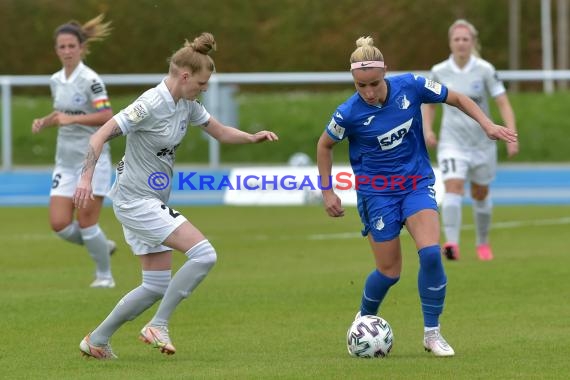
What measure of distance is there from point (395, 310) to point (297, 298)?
1.13 meters

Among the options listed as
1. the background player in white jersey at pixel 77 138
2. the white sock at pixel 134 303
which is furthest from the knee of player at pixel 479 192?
the white sock at pixel 134 303

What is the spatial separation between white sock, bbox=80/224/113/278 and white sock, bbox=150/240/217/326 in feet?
13.6

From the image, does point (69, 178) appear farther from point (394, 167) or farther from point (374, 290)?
point (394, 167)

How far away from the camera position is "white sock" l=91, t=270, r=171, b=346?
823cm

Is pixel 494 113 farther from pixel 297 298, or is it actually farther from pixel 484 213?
pixel 297 298

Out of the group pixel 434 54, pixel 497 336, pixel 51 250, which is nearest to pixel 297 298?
pixel 497 336

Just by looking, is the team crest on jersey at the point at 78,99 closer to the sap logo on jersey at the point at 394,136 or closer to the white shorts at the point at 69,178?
the white shorts at the point at 69,178

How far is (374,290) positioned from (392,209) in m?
0.59

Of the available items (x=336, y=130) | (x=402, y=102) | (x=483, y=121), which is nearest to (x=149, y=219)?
(x=336, y=130)

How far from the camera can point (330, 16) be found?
1758 inches

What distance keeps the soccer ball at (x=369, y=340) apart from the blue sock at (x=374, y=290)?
303mm

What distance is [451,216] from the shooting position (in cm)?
1370

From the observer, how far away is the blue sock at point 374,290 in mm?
8672

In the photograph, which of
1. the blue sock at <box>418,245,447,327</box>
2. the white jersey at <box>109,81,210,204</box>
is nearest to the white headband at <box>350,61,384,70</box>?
the white jersey at <box>109,81,210,204</box>
